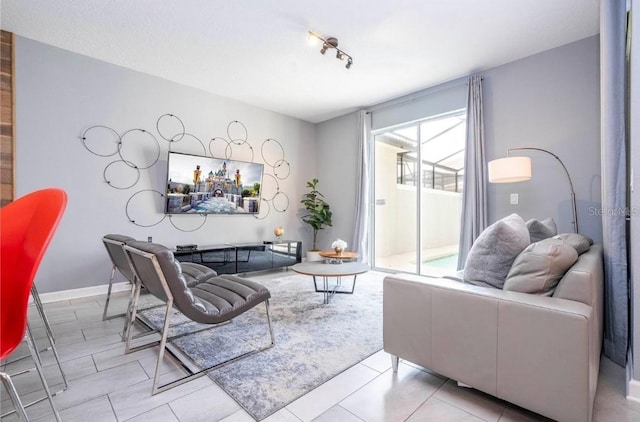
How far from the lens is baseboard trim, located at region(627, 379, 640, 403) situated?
1.49 metres

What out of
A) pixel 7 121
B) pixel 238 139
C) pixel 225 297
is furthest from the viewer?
pixel 238 139

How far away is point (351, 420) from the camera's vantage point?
1.37 m

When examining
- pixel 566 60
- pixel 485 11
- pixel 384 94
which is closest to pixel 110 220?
pixel 384 94

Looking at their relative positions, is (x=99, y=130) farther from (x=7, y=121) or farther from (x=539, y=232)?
(x=539, y=232)

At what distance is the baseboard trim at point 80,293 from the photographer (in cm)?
314

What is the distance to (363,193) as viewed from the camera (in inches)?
195

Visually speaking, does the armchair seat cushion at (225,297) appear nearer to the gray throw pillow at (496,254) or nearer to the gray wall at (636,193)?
the gray throw pillow at (496,254)

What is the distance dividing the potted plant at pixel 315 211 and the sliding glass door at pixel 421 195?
0.93 meters

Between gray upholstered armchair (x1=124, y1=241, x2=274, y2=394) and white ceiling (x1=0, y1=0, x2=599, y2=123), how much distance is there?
7.36 ft

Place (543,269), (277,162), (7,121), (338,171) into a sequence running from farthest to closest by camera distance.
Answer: (338,171) < (277,162) < (7,121) < (543,269)

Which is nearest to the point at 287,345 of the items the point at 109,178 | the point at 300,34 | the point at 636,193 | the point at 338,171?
the point at 636,193

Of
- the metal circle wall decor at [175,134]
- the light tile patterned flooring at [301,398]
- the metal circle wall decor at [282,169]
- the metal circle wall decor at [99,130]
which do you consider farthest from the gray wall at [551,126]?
the metal circle wall decor at [99,130]

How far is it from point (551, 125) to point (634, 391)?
8.83ft

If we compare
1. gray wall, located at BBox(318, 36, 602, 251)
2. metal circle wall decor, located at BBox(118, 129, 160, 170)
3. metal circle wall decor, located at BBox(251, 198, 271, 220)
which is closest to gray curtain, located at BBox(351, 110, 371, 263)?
metal circle wall decor, located at BBox(251, 198, 271, 220)
